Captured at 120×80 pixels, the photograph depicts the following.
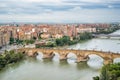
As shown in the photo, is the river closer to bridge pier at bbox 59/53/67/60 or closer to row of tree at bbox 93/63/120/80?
bridge pier at bbox 59/53/67/60

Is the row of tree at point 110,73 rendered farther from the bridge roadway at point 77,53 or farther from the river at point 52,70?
the bridge roadway at point 77,53

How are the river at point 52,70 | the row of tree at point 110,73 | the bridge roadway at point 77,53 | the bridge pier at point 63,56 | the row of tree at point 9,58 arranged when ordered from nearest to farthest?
A: the row of tree at point 110,73, the river at point 52,70, the bridge roadway at point 77,53, the row of tree at point 9,58, the bridge pier at point 63,56

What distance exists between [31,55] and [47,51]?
127 cm

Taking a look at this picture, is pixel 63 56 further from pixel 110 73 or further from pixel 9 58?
pixel 110 73

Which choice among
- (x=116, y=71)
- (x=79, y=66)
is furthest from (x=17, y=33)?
(x=116, y=71)

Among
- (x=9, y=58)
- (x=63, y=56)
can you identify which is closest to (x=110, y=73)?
(x=63, y=56)

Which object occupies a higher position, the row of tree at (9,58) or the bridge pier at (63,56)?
the row of tree at (9,58)

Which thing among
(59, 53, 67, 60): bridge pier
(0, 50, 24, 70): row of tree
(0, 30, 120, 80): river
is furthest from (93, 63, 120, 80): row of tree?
(0, 50, 24, 70): row of tree

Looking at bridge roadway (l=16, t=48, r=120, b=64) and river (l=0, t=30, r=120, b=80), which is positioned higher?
bridge roadway (l=16, t=48, r=120, b=64)

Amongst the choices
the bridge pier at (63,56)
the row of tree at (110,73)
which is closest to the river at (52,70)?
the bridge pier at (63,56)

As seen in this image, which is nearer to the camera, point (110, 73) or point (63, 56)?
point (110, 73)

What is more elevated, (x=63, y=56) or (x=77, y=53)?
(x=77, y=53)

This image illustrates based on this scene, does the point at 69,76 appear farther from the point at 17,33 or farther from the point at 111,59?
the point at 17,33

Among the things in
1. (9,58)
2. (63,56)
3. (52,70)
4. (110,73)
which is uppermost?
(110,73)
